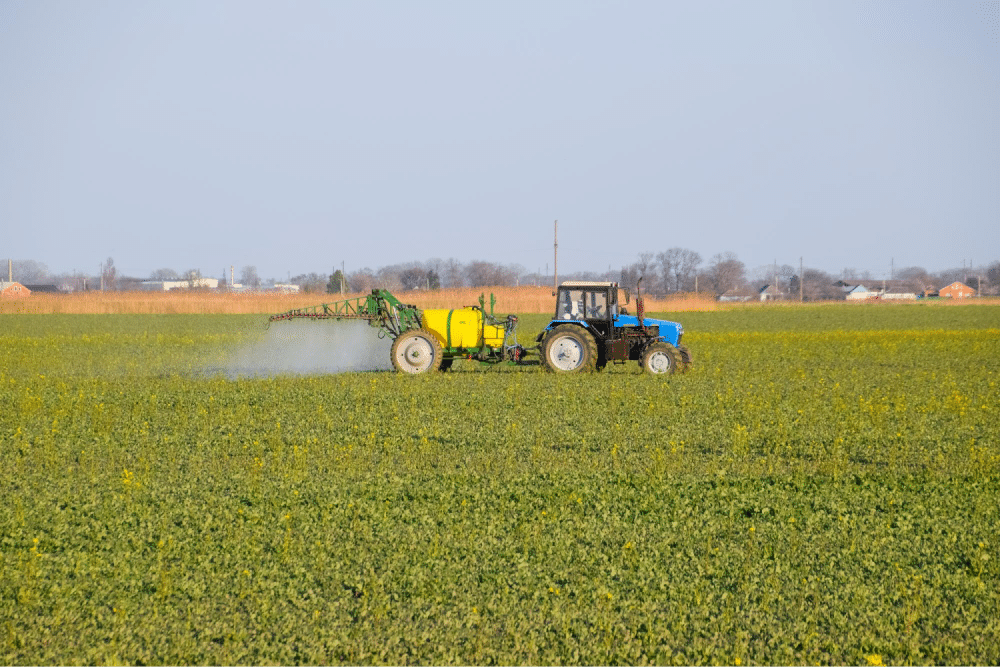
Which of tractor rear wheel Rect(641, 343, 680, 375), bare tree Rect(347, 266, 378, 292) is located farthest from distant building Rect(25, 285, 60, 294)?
tractor rear wheel Rect(641, 343, 680, 375)

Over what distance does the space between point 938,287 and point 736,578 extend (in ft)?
668

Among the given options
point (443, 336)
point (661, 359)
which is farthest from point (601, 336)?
point (443, 336)

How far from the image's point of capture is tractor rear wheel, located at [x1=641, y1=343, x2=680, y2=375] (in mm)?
21281

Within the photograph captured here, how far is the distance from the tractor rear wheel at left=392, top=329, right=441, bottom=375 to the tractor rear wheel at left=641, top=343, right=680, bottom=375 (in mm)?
4566

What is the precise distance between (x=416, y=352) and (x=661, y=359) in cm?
538

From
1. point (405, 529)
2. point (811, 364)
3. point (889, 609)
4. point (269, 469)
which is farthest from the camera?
point (811, 364)

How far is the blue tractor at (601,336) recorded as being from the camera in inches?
839

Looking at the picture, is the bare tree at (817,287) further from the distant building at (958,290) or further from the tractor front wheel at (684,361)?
the tractor front wheel at (684,361)

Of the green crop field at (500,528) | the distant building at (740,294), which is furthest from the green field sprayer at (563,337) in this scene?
the distant building at (740,294)

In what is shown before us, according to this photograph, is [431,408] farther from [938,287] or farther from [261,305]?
[938,287]

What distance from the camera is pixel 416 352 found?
71.5 ft

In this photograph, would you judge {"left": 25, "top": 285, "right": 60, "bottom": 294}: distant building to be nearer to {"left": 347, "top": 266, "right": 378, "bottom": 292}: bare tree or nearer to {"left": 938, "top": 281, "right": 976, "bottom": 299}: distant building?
{"left": 347, "top": 266, "right": 378, "bottom": 292}: bare tree

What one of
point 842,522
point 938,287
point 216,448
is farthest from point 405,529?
point 938,287

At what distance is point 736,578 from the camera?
7719 mm
